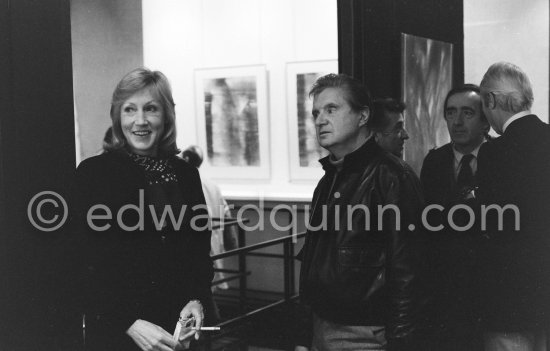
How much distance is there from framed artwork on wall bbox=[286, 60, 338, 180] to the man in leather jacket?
4.42 metres

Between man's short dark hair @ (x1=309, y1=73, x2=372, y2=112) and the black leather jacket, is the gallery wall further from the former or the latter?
the black leather jacket

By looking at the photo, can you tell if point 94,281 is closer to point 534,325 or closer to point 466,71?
point 534,325

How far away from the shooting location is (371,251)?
251 cm

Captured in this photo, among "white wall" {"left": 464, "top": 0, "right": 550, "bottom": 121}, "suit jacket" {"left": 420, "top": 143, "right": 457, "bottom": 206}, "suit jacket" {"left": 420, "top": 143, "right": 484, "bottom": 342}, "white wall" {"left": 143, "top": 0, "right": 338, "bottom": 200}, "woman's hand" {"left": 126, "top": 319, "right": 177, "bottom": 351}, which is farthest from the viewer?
"white wall" {"left": 143, "top": 0, "right": 338, "bottom": 200}

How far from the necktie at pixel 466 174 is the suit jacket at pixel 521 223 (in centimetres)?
61

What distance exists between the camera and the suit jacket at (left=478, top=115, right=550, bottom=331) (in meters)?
2.67

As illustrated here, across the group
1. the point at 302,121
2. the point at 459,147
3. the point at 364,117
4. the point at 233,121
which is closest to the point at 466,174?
the point at 459,147

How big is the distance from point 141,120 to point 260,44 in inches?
198

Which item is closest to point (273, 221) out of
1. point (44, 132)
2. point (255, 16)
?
point (255, 16)

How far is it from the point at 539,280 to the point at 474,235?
20.1 inches

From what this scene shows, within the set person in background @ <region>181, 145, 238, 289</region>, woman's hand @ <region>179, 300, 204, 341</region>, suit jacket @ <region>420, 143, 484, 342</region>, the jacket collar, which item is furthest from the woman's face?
person in background @ <region>181, 145, 238, 289</region>

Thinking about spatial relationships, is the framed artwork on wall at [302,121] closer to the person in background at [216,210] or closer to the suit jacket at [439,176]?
the person in background at [216,210]

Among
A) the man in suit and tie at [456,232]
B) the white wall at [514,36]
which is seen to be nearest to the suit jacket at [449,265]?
the man in suit and tie at [456,232]

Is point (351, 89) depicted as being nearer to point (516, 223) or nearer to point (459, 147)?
point (516, 223)
